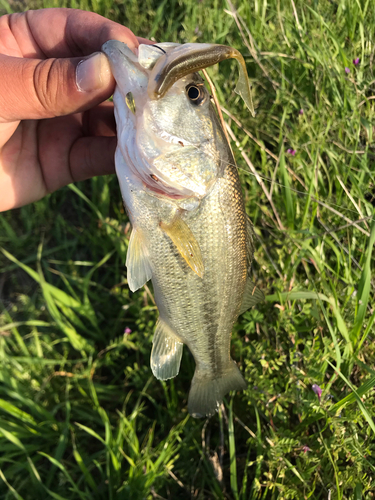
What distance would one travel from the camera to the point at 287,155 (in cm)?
266

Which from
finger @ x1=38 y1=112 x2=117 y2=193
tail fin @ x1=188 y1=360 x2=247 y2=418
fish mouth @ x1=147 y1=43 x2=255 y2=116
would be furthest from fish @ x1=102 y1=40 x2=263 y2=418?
finger @ x1=38 y1=112 x2=117 y2=193

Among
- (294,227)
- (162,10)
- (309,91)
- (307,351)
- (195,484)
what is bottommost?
(195,484)

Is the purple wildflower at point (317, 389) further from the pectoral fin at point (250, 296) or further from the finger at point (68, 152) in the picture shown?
the finger at point (68, 152)

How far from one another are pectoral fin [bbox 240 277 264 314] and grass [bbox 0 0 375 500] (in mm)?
141

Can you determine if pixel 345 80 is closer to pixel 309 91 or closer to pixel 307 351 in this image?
pixel 309 91

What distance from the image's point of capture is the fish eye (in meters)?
1.65

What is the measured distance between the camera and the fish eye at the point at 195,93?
1654mm

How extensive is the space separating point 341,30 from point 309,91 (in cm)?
60

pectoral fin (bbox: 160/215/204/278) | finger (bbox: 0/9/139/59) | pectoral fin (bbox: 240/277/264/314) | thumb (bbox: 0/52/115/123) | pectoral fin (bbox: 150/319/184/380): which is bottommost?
pectoral fin (bbox: 150/319/184/380)

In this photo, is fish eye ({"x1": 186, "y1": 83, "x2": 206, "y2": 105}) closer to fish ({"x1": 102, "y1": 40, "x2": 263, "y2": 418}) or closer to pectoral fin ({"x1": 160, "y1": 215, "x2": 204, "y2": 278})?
fish ({"x1": 102, "y1": 40, "x2": 263, "y2": 418})

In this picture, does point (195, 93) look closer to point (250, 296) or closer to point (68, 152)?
point (250, 296)

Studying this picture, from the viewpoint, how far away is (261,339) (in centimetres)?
244

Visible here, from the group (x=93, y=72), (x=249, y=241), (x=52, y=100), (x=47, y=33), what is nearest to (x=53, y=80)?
(x=52, y=100)

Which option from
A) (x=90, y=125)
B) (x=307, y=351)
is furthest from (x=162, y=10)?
(x=307, y=351)
